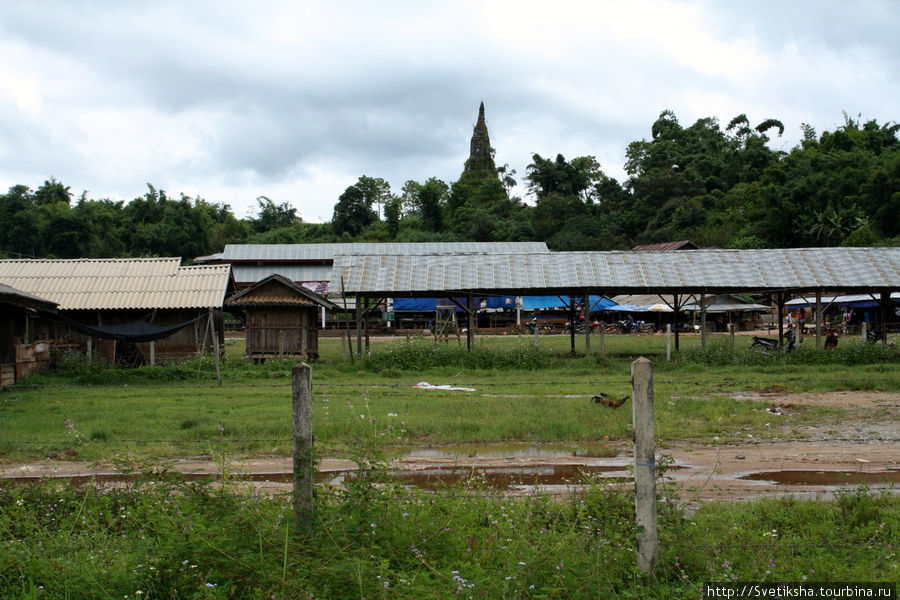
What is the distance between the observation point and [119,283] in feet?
92.5

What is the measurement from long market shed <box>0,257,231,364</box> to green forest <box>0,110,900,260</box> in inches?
1631

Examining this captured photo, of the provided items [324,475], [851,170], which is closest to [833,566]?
[324,475]

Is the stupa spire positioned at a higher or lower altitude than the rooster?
higher

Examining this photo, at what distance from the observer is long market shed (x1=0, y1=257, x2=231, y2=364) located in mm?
26719

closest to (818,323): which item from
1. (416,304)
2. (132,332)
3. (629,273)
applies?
(629,273)

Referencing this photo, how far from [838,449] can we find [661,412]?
367 centimetres

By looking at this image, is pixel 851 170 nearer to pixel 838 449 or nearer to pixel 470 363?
pixel 470 363

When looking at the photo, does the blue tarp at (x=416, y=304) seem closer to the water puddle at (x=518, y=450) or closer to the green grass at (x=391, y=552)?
the water puddle at (x=518, y=450)

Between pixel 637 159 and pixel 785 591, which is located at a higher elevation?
pixel 637 159

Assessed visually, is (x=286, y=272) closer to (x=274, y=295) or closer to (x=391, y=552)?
(x=274, y=295)

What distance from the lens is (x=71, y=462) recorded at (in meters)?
11.3

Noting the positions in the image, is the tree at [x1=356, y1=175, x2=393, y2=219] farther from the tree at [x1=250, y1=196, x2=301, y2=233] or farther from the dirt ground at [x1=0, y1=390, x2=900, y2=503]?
the dirt ground at [x1=0, y1=390, x2=900, y2=503]

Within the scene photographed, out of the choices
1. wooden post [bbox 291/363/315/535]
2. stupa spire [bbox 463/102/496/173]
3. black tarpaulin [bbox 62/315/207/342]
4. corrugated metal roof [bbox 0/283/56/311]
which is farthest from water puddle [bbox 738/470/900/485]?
stupa spire [bbox 463/102/496/173]

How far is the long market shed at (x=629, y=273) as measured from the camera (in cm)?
2642
